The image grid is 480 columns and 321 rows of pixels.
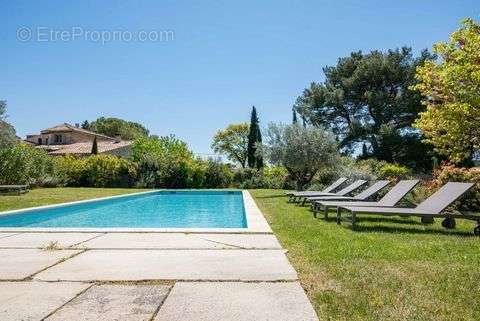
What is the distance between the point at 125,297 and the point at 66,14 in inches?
567

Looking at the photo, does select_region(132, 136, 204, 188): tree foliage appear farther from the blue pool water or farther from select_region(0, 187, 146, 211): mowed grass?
the blue pool water

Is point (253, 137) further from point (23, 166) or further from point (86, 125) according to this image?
point (86, 125)

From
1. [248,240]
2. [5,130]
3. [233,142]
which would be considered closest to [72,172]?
[5,130]

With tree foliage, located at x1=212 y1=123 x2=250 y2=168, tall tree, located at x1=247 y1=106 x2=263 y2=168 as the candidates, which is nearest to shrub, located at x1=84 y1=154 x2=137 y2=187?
tall tree, located at x1=247 y1=106 x2=263 y2=168

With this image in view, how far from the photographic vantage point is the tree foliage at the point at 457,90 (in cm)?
1047

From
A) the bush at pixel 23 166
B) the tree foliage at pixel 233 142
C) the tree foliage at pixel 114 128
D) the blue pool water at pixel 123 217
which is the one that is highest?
the tree foliage at pixel 114 128

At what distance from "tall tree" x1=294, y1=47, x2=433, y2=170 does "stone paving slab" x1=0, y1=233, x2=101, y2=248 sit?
98.2 feet

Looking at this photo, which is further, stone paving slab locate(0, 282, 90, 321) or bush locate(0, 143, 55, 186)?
bush locate(0, 143, 55, 186)

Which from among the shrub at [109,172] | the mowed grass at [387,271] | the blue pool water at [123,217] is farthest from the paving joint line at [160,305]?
the shrub at [109,172]

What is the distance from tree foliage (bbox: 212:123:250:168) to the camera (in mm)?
58344

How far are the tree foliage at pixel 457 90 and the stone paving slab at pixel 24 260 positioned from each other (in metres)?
8.99

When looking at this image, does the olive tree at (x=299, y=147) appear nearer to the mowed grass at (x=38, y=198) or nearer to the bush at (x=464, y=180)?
the bush at (x=464, y=180)

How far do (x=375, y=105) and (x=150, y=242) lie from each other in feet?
103

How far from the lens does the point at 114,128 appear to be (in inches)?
3204
